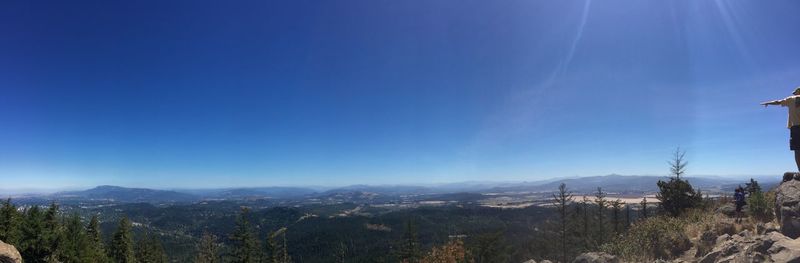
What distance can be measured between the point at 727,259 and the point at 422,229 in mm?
191002

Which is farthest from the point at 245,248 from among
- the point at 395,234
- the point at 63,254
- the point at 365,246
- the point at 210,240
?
the point at 395,234

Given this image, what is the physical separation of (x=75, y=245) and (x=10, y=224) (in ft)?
16.4

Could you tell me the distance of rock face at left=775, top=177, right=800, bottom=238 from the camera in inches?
376

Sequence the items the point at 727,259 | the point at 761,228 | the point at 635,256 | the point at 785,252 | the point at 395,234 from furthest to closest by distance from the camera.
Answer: the point at 395,234 < the point at 635,256 < the point at 761,228 < the point at 727,259 < the point at 785,252

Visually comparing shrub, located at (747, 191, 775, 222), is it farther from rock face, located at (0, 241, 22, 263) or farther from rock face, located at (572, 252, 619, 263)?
rock face, located at (0, 241, 22, 263)

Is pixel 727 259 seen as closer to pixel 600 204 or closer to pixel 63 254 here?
pixel 600 204

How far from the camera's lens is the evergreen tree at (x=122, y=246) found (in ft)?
151

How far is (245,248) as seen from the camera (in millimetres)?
38781

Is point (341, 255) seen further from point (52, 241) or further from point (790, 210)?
point (790, 210)

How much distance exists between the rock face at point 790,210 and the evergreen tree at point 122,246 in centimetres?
5552

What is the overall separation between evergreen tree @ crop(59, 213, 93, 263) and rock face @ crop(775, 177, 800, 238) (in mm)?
44103

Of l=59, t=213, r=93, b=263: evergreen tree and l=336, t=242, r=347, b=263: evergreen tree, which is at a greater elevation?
l=59, t=213, r=93, b=263: evergreen tree

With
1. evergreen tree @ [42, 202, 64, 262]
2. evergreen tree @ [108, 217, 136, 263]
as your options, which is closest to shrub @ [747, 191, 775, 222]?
evergreen tree @ [42, 202, 64, 262]

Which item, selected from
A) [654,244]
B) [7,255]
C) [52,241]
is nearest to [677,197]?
[654,244]
